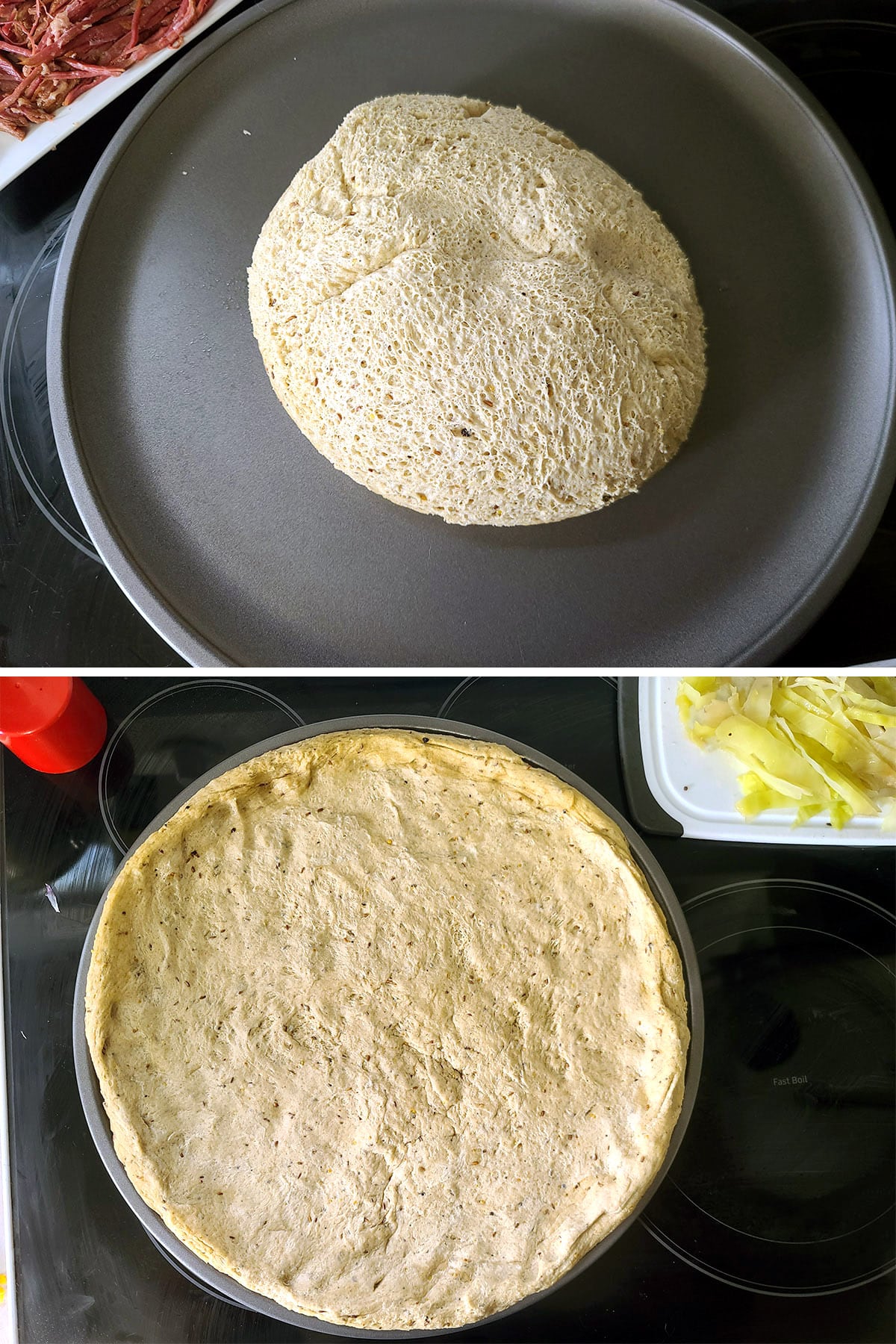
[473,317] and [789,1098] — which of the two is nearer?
[473,317]

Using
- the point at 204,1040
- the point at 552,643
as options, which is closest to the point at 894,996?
the point at 552,643

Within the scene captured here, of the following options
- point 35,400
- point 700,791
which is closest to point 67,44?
point 35,400

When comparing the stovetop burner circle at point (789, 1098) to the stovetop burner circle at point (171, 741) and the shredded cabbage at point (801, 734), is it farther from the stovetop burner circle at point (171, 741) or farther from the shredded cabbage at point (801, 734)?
the stovetop burner circle at point (171, 741)

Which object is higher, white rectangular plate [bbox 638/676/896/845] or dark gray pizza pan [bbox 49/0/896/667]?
dark gray pizza pan [bbox 49/0/896/667]

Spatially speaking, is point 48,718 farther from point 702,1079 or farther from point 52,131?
point 702,1079

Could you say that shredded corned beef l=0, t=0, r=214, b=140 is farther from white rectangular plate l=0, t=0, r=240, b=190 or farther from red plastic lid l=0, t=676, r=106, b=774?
red plastic lid l=0, t=676, r=106, b=774

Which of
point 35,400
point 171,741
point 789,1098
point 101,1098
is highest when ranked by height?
point 35,400

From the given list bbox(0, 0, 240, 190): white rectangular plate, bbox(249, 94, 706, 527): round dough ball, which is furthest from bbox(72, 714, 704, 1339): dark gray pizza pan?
bbox(0, 0, 240, 190): white rectangular plate
